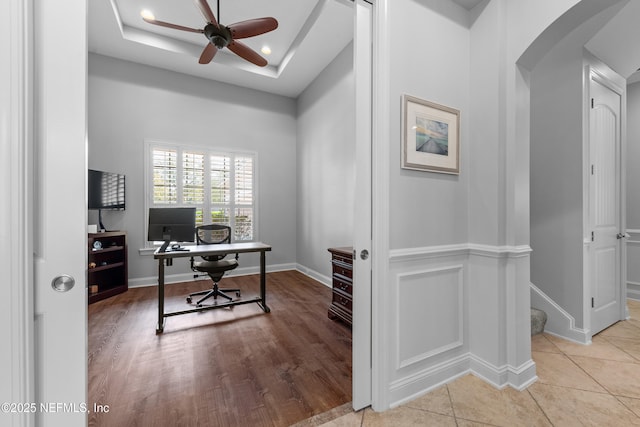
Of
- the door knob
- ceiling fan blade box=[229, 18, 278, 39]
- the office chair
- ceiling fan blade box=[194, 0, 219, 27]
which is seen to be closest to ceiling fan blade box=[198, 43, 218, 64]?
ceiling fan blade box=[229, 18, 278, 39]

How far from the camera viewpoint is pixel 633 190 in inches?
144

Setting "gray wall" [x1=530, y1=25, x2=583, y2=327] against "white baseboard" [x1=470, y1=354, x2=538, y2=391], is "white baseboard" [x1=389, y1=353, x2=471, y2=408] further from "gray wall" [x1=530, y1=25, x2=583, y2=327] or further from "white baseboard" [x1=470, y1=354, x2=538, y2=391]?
"gray wall" [x1=530, y1=25, x2=583, y2=327]

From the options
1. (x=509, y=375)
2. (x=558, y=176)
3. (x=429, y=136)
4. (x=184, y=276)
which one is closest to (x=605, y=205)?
(x=558, y=176)

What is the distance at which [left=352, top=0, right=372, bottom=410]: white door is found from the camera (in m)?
1.60

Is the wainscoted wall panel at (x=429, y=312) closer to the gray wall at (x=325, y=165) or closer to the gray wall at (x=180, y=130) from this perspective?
the gray wall at (x=325, y=165)

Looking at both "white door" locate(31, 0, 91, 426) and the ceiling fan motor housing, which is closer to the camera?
"white door" locate(31, 0, 91, 426)

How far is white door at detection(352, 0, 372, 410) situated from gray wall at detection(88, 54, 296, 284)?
3.71 m

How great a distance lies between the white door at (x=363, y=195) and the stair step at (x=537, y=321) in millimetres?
1978

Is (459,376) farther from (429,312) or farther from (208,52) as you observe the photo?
(208,52)

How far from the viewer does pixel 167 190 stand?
4.38 m

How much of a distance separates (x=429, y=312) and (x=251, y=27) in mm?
2985

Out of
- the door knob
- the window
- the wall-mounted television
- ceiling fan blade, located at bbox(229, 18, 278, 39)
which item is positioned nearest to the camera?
the door knob

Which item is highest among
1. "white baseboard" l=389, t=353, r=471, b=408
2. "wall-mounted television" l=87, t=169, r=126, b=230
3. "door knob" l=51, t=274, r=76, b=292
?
"wall-mounted television" l=87, t=169, r=126, b=230

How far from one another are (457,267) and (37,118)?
2346 mm
